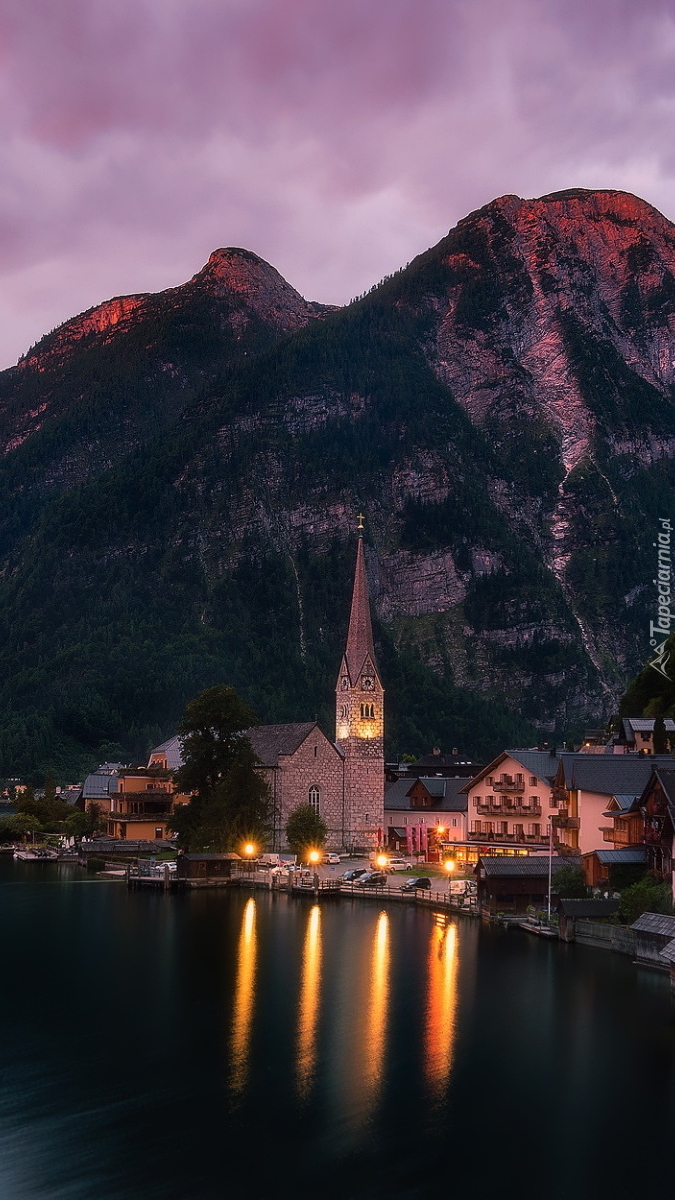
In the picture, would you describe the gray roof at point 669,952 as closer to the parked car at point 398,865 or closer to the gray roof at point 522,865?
the gray roof at point 522,865

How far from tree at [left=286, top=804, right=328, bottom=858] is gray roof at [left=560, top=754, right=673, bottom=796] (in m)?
33.1

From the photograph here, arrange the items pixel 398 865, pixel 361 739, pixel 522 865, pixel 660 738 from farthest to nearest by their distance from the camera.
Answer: pixel 361 739
pixel 398 865
pixel 660 738
pixel 522 865

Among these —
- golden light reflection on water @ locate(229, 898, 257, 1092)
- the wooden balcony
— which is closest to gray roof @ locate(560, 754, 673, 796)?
the wooden balcony

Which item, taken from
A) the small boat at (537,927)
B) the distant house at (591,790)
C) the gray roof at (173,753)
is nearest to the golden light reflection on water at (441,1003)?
the small boat at (537,927)

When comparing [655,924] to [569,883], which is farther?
[569,883]

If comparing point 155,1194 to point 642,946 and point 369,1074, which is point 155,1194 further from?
point 642,946

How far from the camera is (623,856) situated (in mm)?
75812

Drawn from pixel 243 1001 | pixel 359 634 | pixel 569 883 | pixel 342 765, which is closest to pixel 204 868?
pixel 342 765

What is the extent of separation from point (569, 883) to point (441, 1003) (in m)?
22.6

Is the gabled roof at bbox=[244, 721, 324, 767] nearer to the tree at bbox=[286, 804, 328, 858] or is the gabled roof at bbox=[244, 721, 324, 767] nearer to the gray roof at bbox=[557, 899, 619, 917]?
the tree at bbox=[286, 804, 328, 858]

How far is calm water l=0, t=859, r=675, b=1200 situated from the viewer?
124 ft

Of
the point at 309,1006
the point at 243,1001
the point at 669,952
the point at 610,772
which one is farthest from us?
the point at 610,772

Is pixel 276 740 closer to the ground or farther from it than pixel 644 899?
farther from it

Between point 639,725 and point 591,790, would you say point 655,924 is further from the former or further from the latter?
point 639,725
